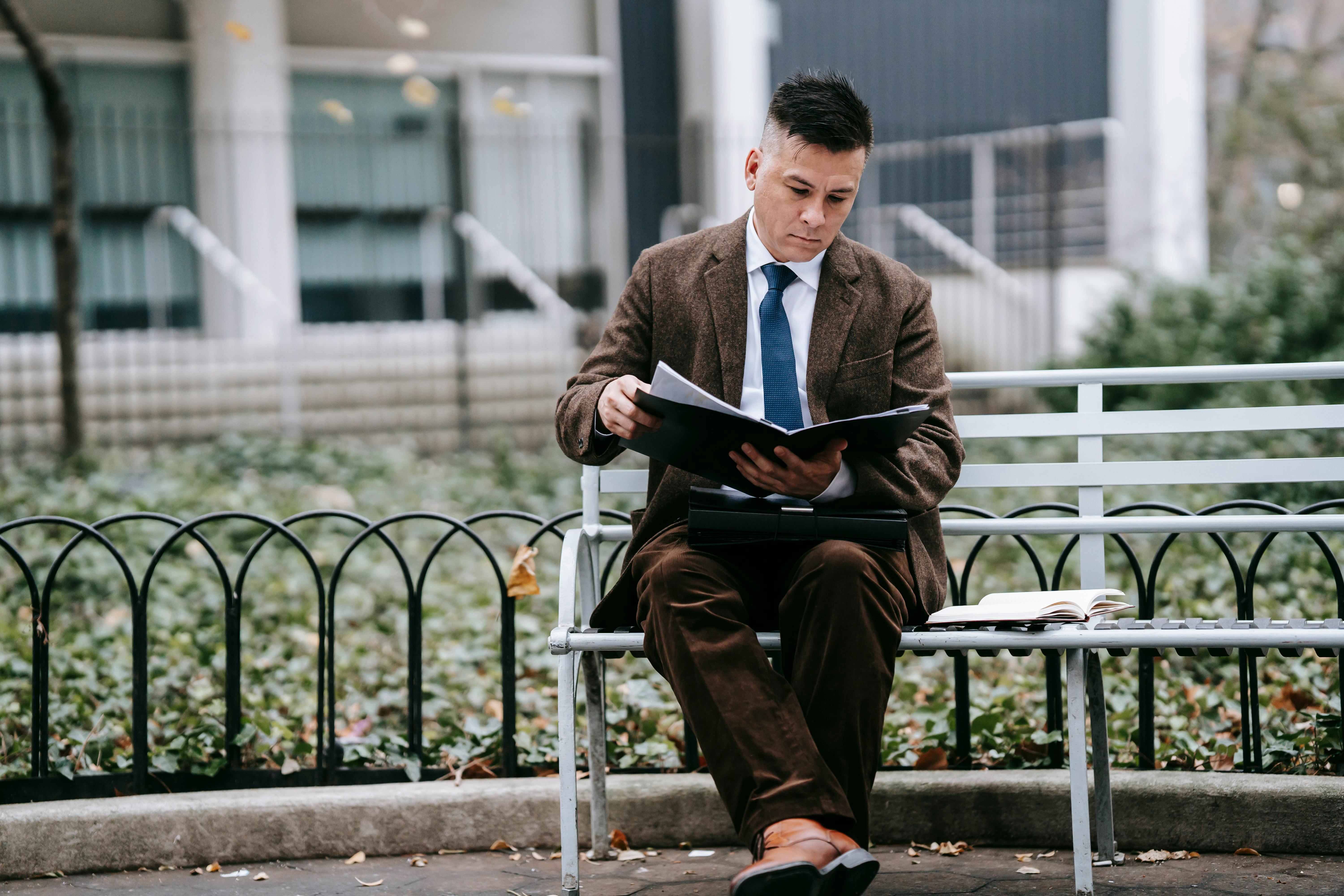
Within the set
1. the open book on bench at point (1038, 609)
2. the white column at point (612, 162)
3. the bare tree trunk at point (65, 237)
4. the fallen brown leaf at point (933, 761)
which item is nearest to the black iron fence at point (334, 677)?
the fallen brown leaf at point (933, 761)

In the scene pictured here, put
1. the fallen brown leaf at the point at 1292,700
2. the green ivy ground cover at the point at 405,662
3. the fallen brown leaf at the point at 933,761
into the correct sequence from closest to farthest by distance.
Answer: the fallen brown leaf at the point at 933,761, the green ivy ground cover at the point at 405,662, the fallen brown leaf at the point at 1292,700

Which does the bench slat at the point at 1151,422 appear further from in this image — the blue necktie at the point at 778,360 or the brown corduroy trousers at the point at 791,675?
the brown corduroy trousers at the point at 791,675

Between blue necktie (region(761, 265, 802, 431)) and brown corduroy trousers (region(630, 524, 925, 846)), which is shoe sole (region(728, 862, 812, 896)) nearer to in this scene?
brown corduroy trousers (region(630, 524, 925, 846))

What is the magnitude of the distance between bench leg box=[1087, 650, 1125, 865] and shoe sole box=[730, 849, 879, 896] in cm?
87

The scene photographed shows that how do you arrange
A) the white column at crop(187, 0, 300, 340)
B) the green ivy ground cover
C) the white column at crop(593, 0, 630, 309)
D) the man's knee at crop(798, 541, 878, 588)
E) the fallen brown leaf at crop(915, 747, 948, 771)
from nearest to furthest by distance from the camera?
the man's knee at crop(798, 541, 878, 588) < the fallen brown leaf at crop(915, 747, 948, 771) < the green ivy ground cover < the white column at crop(187, 0, 300, 340) < the white column at crop(593, 0, 630, 309)

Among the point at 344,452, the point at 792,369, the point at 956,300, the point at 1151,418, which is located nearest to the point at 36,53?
the point at 344,452

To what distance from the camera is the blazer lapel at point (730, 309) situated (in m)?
2.80

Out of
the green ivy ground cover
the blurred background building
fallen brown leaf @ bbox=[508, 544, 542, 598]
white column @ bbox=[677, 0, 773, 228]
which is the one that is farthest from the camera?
white column @ bbox=[677, 0, 773, 228]

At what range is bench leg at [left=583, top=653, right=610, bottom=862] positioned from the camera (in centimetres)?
295

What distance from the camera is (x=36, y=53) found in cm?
687

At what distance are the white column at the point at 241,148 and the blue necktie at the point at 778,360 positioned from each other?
8.38 metres

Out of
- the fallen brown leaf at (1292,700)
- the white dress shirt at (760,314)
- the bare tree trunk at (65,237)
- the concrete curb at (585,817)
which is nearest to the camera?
the white dress shirt at (760,314)

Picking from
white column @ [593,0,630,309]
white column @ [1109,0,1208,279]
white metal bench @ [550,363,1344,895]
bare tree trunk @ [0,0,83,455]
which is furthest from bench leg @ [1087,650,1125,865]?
white column @ [1109,0,1208,279]

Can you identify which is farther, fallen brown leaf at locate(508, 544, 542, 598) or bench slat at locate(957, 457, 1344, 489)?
fallen brown leaf at locate(508, 544, 542, 598)
